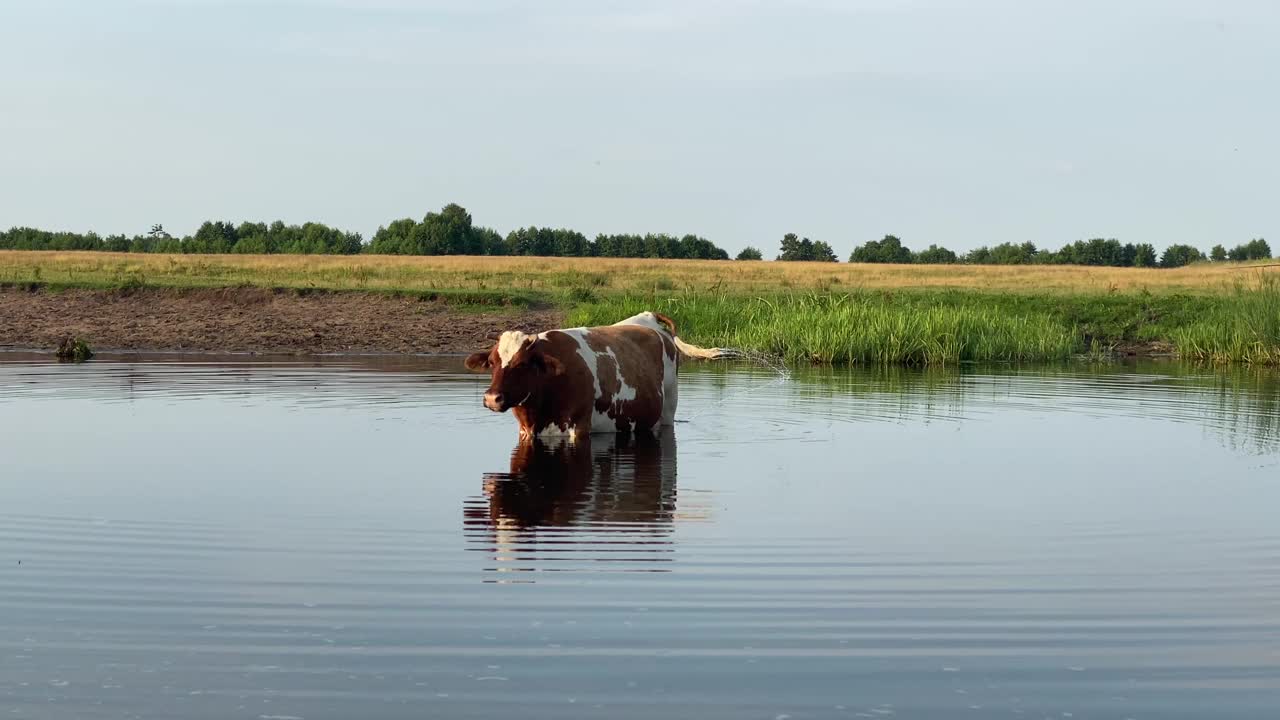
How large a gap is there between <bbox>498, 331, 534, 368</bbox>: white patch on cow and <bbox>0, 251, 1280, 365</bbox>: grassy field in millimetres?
16641

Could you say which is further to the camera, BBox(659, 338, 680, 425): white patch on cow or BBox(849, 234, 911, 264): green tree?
BBox(849, 234, 911, 264): green tree

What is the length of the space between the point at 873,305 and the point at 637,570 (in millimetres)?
29121

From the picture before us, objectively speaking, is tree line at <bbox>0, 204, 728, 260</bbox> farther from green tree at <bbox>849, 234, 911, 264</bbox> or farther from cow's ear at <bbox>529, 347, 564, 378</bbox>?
cow's ear at <bbox>529, 347, 564, 378</bbox>

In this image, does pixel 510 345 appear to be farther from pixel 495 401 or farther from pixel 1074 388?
pixel 1074 388

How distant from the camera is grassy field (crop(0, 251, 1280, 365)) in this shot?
104ft

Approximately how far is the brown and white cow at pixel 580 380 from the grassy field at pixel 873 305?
48.1 ft

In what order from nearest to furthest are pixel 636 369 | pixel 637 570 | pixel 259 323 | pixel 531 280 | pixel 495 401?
pixel 637 570 → pixel 495 401 → pixel 636 369 → pixel 259 323 → pixel 531 280

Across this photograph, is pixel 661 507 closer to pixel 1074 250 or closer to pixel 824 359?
pixel 824 359

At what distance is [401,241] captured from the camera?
143500 millimetres

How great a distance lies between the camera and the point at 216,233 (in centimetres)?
13912

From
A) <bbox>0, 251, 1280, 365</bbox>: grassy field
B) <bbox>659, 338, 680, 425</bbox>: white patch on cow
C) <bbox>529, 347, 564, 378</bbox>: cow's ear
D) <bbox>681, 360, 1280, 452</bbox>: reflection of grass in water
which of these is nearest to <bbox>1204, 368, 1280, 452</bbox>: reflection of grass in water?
<bbox>681, 360, 1280, 452</bbox>: reflection of grass in water

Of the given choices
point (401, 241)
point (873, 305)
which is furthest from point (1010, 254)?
point (873, 305)

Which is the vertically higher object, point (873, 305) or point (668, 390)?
point (873, 305)

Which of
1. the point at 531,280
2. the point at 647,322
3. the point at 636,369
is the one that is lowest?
the point at 636,369
